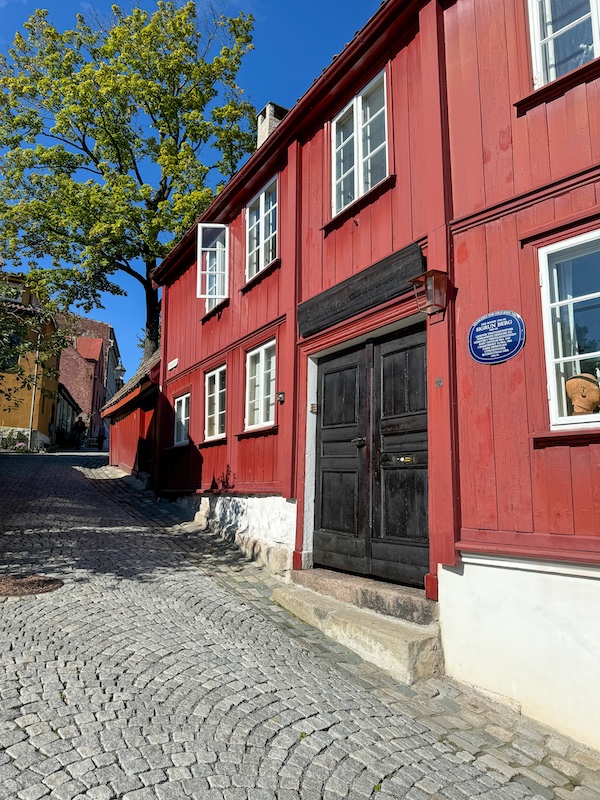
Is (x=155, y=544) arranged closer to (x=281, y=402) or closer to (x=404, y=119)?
(x=281, y=402)

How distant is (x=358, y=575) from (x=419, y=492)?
123cm

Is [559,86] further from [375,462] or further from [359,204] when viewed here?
[375,462]

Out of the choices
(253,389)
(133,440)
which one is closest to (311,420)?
(253,389)

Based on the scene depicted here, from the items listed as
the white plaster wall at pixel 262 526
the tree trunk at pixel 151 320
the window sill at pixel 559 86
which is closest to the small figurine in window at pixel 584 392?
the window sill at pixel 559 86

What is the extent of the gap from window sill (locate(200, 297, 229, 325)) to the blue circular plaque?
591 centimetres

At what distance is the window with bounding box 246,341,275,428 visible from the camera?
8.06 meters

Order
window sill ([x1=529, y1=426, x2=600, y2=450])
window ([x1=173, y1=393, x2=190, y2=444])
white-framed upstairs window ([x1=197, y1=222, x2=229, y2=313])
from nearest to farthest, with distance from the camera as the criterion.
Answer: window sill ([x1=529, y1=426, x2=600, y2=450]) → white-framed upstairs window ([x1=197, y1=222, x2=229, y2=313]) → window ([x1=173, y1=393, x2=190, y2=444])

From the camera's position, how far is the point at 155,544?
8414mm

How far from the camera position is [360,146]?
6332 mm

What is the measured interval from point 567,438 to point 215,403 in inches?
280

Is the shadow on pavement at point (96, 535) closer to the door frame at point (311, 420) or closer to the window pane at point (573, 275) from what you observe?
the door frame at point (311, 420)

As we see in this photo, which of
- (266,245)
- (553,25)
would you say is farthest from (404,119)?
(266,245)

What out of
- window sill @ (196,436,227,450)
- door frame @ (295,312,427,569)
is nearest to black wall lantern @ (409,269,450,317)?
door frame @ (295,312,427,569)

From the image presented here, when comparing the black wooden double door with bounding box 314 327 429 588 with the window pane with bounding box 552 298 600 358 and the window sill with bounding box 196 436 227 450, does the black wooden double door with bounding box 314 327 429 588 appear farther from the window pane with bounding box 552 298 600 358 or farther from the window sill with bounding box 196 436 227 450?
the window sill with bounding box 196 436 227 450
